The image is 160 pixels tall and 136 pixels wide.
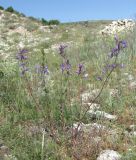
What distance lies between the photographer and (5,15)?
29.9 meters

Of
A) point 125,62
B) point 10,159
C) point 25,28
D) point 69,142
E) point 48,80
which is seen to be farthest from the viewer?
point 25,28

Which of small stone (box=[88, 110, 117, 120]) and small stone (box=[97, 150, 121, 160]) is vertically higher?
small stone (box=[88, 110, 117, 120])

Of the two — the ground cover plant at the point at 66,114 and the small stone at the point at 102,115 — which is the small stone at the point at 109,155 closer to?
the ground cover plant at the point at 66,114

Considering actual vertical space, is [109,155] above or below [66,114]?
below

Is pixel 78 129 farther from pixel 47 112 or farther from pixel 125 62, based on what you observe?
pixel 125 62

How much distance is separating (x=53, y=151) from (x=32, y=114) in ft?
3.92

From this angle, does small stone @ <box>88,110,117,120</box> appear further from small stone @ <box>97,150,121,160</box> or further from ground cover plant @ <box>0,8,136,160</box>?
small stone @ <box>97,150,121,160</box>

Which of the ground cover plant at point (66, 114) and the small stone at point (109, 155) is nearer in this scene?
the small stone at point (109, 155)

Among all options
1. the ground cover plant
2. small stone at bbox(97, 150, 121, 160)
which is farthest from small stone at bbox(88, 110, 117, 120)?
small stone at bbox(97, 150, 121, 160)

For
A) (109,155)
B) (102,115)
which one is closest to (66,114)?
(102,115)

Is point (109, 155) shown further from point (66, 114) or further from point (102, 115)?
point (66, 114)

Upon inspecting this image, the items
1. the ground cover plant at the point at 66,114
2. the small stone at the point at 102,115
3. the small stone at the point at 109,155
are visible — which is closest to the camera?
the small stone at the point at 109,155

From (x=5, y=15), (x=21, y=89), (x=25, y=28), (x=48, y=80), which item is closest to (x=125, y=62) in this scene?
(x=48, y=80)

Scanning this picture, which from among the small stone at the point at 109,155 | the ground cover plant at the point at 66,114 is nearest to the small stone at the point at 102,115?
the ground cover plant at the point at 66,114
